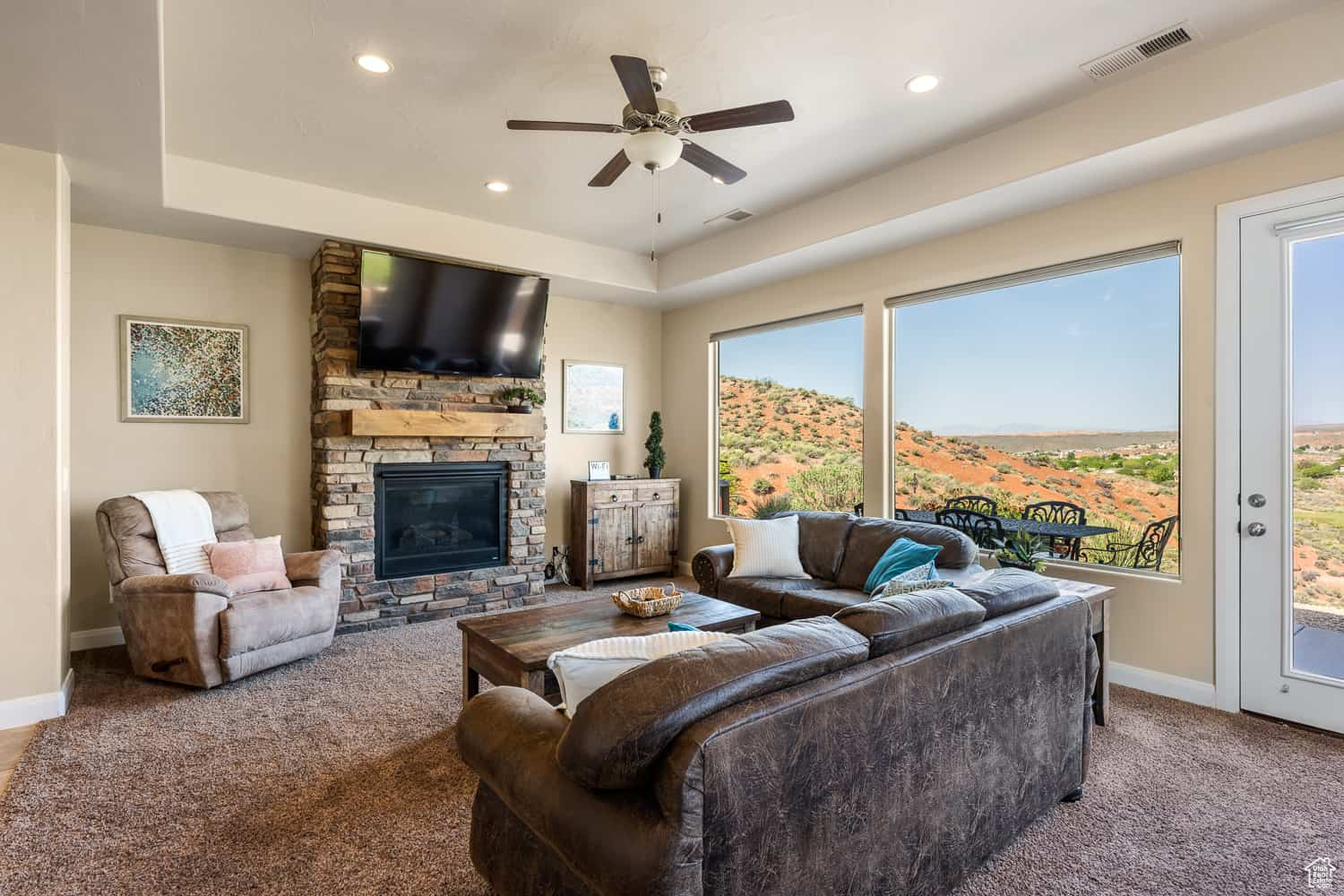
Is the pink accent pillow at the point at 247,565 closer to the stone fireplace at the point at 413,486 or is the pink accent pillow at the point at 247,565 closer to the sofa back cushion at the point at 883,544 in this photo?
the stone fireplace at the point at 413,486

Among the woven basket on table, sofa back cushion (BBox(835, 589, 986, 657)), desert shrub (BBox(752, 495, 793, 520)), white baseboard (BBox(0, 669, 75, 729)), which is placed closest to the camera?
sofa back cushion (BBox(835, 589, 986, 657))

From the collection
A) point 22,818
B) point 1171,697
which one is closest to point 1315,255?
point 1171,697

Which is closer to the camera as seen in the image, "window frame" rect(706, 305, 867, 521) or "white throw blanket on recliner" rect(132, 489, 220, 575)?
"white throw blanket on recliner" rect(132, 489, 220, 575)

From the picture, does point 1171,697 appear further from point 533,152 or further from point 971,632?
point 533,152

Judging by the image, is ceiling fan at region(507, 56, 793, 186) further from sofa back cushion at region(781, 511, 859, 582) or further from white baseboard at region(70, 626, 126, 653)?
white baseboard at region(70, 626, 126, 653)

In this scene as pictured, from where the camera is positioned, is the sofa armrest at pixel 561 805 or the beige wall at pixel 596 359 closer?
the sofa armrest at pixel 561 805

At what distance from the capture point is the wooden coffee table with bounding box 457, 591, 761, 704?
2.48m

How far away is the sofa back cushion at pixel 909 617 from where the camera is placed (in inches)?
62.8

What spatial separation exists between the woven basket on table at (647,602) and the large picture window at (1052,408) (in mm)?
2168

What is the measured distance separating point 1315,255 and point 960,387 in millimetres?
1794


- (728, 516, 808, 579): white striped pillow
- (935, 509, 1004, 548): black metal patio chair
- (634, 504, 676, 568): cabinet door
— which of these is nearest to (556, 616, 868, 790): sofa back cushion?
(728, 516, 808, 579): white striped pillow

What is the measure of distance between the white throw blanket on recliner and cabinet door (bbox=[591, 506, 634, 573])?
2750 mm

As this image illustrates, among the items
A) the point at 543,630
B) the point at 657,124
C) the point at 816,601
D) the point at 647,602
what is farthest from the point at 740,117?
the point at 816,601

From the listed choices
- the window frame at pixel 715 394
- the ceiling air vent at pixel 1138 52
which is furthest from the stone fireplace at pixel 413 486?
the ceiling air vent at pixel 1138 52
